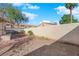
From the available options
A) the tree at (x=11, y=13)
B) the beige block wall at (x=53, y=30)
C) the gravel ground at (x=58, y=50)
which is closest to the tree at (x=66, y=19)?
the beige block wall at (x=53, y=30)

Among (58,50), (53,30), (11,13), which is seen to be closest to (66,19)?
(53,30)

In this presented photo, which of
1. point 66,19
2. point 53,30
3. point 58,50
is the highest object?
point 66,19

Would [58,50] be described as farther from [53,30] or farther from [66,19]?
[66,19]

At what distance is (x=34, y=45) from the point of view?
275 inches

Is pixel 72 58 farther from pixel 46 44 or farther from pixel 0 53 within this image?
pixel 0 53

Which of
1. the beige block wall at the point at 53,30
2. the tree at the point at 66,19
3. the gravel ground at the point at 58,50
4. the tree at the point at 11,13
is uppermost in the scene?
the tree at the point at 11,13

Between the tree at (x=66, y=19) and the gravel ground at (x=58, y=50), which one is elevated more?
the tree at (x=66, y=19)

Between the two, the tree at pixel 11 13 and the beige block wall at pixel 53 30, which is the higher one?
the tree at pixel 11 13

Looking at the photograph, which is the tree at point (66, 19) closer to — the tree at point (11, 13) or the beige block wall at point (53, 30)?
the beige block wall at point (53, 30)

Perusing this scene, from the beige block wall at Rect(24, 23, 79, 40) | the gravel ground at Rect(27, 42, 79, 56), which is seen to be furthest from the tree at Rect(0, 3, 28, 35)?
the gravel ground at Rect(27, 42, 79, 56)

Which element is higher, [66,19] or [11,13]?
[11,13]

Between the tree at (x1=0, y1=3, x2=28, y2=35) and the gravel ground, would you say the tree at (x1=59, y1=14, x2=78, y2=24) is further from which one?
the tree at (x1=0, y1=3, x2=28, y2=35)

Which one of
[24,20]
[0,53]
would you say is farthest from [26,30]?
[0,53]

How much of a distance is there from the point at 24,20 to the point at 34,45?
52cm
